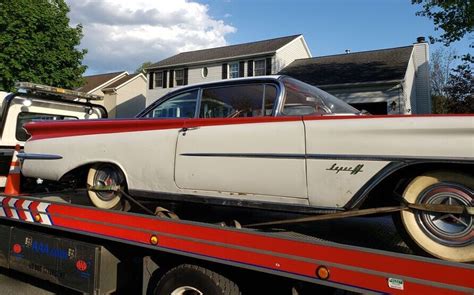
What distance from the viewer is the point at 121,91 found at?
34.6m

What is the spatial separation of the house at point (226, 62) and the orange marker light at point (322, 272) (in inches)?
859

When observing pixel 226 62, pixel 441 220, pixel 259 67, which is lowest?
pixel 441 220

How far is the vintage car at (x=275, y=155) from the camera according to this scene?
8.54 ft

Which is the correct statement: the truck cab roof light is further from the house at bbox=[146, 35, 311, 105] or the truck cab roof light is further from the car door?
the house at bbox=[146, 35, 311, 105]

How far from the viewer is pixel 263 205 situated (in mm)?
3230

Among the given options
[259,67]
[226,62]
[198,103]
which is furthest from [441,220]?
[226,62]

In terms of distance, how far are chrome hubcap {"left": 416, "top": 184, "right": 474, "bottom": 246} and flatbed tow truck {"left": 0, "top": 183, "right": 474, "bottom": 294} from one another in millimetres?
376

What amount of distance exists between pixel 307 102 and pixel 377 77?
17.2m

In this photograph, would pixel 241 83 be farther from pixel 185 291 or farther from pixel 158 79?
A: pixel 158 79

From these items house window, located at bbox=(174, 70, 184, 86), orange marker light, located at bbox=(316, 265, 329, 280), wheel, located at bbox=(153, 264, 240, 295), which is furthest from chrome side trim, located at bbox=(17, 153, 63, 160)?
house window, located at bbox=(174, 70, 184, 86)

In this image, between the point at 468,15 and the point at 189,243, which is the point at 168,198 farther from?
the point at 468,15

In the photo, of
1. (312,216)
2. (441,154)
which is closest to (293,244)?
(312,216)

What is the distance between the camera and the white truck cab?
5.54 meters

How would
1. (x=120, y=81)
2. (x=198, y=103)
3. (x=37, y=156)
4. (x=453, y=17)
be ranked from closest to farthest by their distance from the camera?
A: (x=198, y=103), (x=37, y=156), (x=453, y=17), (x=120, y=81)
